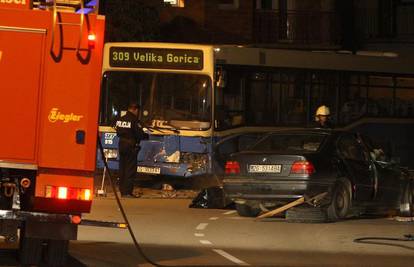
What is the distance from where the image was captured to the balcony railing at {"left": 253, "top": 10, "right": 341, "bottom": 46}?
98.9ft

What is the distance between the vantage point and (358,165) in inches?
567

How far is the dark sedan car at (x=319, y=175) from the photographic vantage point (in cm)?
1358

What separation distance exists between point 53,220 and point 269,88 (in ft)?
39.4

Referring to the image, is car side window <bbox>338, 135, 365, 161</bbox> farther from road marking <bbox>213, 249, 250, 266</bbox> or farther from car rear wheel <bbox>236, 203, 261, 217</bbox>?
road marking <bbox>213, 249, 250, 266</bbox>

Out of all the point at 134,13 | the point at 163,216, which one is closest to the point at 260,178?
the point at 163,216

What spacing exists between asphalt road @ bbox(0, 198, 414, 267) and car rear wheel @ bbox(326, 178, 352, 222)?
7.4 inches

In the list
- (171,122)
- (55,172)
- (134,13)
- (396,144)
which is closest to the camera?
(55,172)

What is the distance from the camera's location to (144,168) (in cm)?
1872

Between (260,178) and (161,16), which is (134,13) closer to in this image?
(161,16)

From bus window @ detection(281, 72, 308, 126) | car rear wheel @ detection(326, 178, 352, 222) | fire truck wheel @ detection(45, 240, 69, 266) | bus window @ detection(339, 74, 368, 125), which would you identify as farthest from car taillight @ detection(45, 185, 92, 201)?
bus window @ detection(339, 74, 368, 125)

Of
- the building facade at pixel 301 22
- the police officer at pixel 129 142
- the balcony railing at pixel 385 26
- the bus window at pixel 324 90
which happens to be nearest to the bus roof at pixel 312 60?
the bus window at pixel 324 90

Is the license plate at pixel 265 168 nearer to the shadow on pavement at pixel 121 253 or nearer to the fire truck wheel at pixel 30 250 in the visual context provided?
the shadow on pavement at pixel 121 253

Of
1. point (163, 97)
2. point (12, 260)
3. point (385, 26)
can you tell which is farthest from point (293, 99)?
point (385, 26)

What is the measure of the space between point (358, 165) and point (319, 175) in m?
1.16
